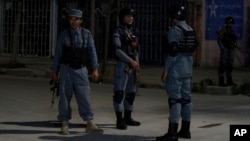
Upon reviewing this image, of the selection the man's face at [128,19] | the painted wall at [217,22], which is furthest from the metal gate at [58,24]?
the man's face at [128,19]

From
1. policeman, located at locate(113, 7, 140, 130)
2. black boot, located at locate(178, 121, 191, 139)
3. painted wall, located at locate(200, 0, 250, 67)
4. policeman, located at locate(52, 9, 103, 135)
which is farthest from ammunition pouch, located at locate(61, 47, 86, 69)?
painted wall, located at locate(200, 0, 250, 67)

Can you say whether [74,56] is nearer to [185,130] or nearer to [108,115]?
[185,130]

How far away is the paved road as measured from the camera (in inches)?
321

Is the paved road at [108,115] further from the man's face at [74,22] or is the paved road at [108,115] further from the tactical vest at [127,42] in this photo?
the man's face at [74,22]

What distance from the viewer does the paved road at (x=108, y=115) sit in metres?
8.16

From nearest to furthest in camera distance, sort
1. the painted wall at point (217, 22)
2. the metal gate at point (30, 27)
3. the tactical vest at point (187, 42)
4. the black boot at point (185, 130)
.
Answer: the tactical vest at point (187, 42)
the black boot at point (185, 130)
the painted wall at point (217, 22)
the metal gate at point (30, 27)

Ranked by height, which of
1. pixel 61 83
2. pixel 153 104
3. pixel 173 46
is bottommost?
pixel 153 104

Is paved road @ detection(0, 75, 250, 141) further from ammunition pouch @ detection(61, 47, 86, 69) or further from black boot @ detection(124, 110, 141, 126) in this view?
ammunition pouch @ detection(61, 47, 86, 69)

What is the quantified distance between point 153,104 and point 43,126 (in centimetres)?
335

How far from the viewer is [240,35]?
19.3 m

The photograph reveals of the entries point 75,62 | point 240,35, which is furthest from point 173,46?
point 240,35

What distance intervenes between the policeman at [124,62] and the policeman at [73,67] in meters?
0.46

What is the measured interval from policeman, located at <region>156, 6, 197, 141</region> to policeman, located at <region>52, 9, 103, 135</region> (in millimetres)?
1139

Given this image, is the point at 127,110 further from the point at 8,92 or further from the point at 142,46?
the point at 142,46
